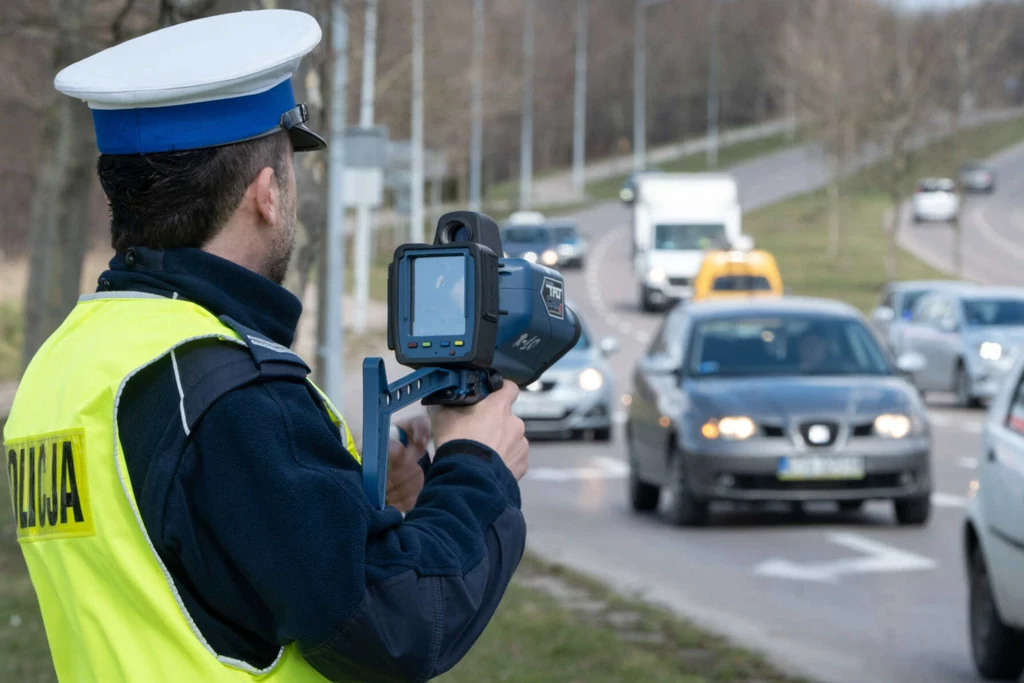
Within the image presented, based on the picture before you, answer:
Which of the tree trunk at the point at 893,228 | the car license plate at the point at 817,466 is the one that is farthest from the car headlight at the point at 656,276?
the car license plate at the point at 817,466

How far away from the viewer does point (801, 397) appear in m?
12.5

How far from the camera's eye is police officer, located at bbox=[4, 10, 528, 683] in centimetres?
231

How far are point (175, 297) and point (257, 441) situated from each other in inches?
12.4

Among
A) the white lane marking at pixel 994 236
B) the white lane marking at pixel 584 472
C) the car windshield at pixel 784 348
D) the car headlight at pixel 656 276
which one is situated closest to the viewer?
the car windshield at pixel 784 348

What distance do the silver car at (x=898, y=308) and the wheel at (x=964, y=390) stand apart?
262 centimetres

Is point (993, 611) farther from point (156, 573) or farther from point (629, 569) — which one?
point (156, 573)

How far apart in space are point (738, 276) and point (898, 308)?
6.38 m

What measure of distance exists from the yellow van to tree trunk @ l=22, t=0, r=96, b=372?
23737mm

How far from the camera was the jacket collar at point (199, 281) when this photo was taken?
252 centimetres

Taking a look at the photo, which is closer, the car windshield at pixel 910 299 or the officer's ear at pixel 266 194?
the officer's ear at pixel 266 194

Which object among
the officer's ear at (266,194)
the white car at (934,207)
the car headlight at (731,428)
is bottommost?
the car headlight at (731,428)

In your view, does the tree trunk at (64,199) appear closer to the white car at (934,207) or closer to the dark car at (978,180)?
the white car at (934,207)

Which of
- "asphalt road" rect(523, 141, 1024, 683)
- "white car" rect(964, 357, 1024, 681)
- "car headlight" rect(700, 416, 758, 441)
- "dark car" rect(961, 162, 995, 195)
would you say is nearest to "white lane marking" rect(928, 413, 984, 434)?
"asphalt road" rect(523, 141, 1024, 683)

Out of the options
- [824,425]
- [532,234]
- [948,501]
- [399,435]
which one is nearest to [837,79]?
[532,234]
